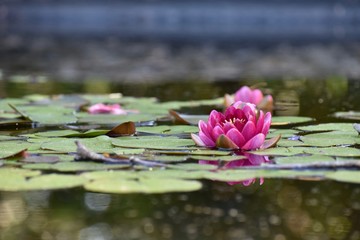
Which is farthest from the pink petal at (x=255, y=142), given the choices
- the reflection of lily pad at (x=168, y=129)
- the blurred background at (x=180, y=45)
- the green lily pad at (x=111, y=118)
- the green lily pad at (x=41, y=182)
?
the blurred background at (x=180, y=45)

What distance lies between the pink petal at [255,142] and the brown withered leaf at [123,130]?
0.34 meters

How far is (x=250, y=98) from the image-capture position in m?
2.93

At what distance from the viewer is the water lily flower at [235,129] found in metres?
1.95

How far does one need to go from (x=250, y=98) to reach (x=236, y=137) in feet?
3.21

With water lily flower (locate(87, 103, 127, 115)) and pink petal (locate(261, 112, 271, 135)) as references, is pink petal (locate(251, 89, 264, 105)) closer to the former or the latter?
water lily flower (locate(87, 103, 127, 115))

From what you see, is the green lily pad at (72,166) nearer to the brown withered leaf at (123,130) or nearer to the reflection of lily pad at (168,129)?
the brown withered leaf at (123,130)

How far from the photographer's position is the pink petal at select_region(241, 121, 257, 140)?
6.37 feet

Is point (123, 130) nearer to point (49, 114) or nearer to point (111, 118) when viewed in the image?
point (111, 118)

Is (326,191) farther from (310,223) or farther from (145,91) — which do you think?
(145,91)

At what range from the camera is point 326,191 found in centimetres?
162

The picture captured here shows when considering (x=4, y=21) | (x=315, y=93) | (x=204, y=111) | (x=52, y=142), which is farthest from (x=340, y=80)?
(x=4, y=21)

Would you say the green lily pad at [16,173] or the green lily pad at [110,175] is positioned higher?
the green lily pad at [16,173]

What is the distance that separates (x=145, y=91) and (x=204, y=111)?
1.01 m

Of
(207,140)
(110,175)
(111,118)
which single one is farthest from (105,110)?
(110,175)
